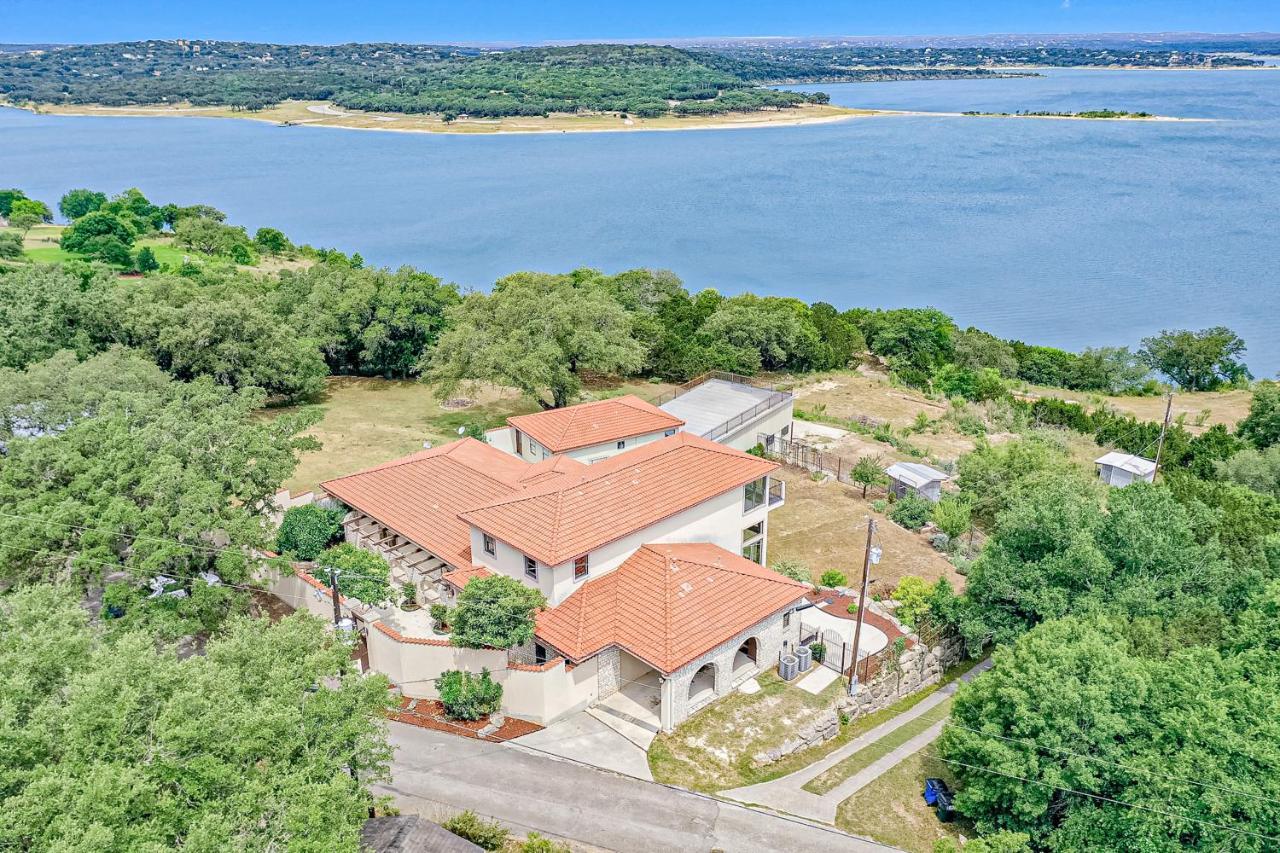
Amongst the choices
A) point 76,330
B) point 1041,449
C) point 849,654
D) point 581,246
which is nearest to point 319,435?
point 76,330

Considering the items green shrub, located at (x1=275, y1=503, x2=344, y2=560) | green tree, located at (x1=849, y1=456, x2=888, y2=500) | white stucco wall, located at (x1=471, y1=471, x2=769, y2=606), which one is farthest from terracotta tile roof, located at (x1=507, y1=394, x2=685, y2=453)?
green shrub, located at (x1=275, y1=503, x2=344, y2=560)

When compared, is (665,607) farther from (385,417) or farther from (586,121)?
(586,121)

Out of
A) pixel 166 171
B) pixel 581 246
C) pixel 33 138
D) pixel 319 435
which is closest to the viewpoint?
pixel 319 435

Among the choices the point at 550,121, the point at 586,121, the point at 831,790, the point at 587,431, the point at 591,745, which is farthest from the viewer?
the point at 586,121

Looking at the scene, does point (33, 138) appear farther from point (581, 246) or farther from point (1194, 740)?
point (1194, 740)

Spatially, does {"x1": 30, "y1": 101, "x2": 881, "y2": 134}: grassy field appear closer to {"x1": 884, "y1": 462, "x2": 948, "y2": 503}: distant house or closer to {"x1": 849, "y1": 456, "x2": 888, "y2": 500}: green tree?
{"x1": 849, "y1": 456, "x2": 888, "y2": 500}: green tree

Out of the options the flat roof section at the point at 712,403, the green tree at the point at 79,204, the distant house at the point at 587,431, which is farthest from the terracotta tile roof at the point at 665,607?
the green tree at the point at 79,204

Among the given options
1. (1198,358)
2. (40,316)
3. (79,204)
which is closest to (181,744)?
(40,316)

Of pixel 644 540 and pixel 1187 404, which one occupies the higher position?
pixel 644 540
